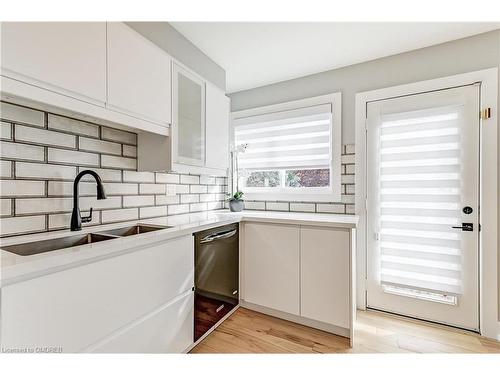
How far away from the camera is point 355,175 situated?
2406 millimetres

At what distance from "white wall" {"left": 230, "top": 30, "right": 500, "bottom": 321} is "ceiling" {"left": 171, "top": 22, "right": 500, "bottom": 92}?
0.23ft

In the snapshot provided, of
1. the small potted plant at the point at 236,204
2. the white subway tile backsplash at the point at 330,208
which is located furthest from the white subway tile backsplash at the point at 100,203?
the white subway tile backsplash at the point at 330,208

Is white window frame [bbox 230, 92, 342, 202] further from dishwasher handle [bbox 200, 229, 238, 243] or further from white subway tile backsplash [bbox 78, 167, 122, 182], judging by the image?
white subway tile backsplash [bbox 78, 167, 122, 182]

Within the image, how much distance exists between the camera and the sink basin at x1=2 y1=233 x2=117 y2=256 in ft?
3.86

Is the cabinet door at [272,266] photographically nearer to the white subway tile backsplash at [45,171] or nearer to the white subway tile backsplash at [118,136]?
the white subway tile backsplash at [118,136]

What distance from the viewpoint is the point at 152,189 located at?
2078mm

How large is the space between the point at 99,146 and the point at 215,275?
127cm

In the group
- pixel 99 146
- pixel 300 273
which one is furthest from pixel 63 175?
pixel 300 273

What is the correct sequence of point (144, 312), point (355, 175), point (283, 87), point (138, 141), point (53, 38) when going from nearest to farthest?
point (53, 38), point (144, 312), point (138, 141), point (355, 175), point (283, 87)

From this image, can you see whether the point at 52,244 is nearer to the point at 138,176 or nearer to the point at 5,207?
the point at 5,207

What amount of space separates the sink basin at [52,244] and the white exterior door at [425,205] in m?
2.28
